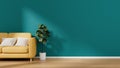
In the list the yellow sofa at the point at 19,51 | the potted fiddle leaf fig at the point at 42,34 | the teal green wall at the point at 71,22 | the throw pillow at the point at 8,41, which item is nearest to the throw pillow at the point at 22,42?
the throw pillow at the point at 8,41

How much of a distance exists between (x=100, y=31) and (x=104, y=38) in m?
0.25

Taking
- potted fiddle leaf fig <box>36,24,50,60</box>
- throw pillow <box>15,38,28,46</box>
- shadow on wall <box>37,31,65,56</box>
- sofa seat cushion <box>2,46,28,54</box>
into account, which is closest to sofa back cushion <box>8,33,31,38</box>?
throw pillow <box>15,38,28,46</box>

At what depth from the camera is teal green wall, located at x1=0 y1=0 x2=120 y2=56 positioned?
301 inches

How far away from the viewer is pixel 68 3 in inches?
304

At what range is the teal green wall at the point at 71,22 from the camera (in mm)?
7645

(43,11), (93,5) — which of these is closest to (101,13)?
(93,5)

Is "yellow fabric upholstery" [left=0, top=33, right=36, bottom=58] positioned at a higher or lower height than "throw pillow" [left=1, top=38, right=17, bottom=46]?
lower

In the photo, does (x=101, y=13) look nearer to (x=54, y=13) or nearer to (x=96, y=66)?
(x=54, y=13)

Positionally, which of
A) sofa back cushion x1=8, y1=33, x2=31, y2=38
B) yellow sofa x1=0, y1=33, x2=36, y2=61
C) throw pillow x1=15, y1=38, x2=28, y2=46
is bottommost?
yellow sofa x1=0, y1=33, x2=36, y2=61

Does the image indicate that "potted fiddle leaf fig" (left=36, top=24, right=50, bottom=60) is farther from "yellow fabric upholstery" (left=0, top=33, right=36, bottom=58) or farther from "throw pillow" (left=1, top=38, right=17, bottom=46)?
"throw pillow" (left=1, top=38, right=17, bottom=46)

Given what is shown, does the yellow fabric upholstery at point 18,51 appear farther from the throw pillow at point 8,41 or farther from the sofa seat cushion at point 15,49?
the throw pillow at point 8,41

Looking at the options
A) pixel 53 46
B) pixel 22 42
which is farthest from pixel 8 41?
pixel 53 46

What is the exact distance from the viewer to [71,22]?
7.73 meters

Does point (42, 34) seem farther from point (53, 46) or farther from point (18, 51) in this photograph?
point (18, 51)
